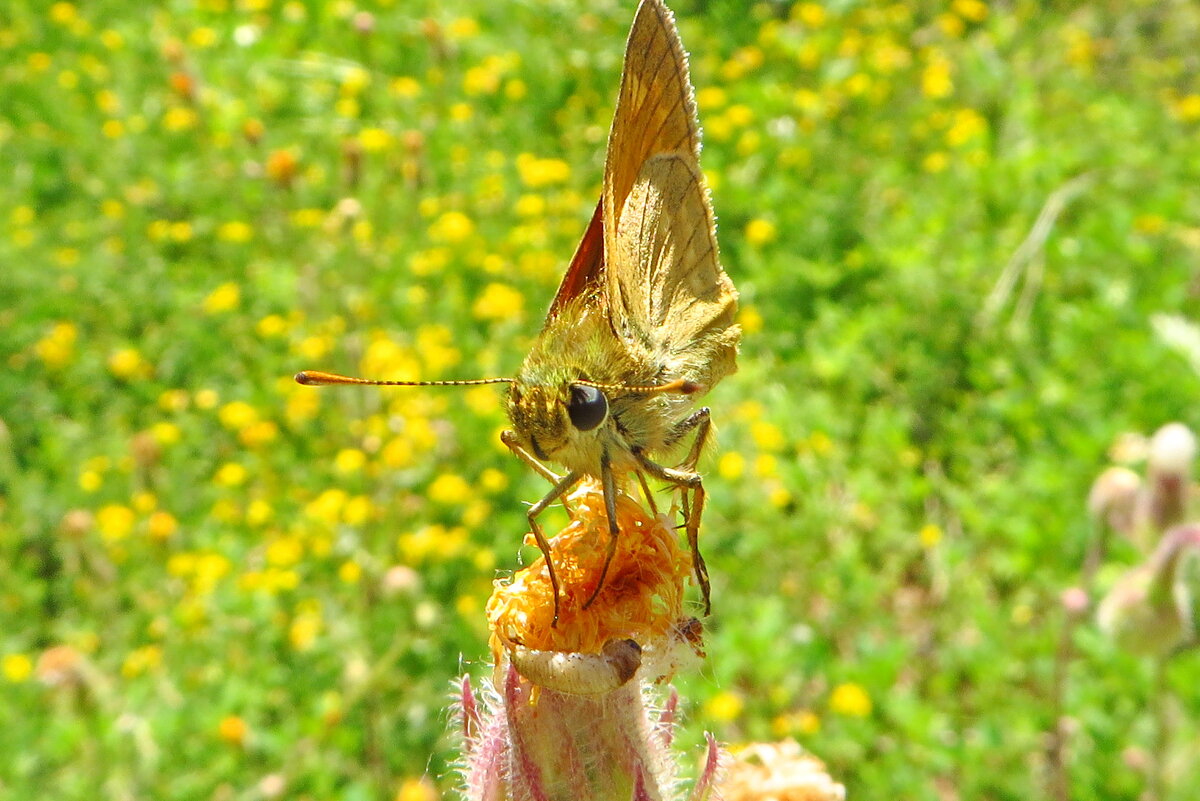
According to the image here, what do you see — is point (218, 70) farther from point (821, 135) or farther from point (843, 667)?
point (843, 667)

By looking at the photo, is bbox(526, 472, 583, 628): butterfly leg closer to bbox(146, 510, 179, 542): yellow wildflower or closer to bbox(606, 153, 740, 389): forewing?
bbox(606, 153, 740, 389): forewing

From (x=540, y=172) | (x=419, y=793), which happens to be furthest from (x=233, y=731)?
(x=540, y=172)

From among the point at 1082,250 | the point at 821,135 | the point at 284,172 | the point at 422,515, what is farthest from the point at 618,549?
the point at 821,135

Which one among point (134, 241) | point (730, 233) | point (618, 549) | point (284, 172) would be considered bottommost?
point (134, 241)

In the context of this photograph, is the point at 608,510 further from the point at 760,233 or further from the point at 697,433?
the point at 760,233

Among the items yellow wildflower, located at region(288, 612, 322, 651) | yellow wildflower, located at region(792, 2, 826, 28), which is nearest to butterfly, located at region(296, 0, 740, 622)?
yellow wildflower, located at region(288, 612, 322, 651)

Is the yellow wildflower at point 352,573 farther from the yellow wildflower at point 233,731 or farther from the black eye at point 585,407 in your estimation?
the black eye at point 585,407
